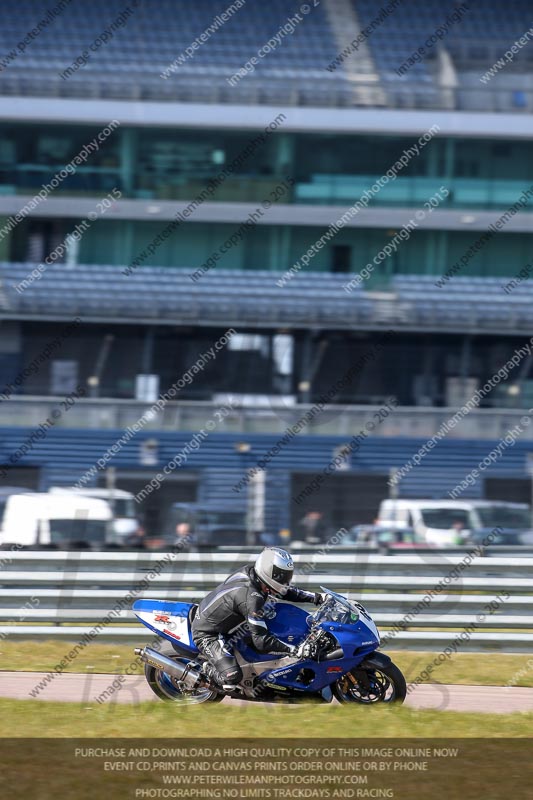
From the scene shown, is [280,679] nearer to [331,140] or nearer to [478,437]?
[478,437]

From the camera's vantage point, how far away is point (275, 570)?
22.7 ft

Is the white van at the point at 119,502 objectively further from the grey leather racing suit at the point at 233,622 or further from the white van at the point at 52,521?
the grey leather racing suit at the point at 233,622

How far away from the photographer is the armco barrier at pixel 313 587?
30.4ft

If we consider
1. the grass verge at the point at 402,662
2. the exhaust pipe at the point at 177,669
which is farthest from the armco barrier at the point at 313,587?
the exhaust pipe at the point at 177,669

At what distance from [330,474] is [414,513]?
9.49ft

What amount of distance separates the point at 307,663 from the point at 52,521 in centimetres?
1183

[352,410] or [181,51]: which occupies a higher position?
[181,51]

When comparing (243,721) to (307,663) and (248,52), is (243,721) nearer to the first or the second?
(307,663)

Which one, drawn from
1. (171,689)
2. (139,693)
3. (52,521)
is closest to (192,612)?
(171,689)

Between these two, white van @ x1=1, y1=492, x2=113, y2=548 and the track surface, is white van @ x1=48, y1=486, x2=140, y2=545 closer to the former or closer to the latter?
white van @ x1=1, y1=492, x2=113, y2=548

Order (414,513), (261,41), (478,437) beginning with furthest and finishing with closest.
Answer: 1. (261,41)
2. (478,437)
3. (414,513)

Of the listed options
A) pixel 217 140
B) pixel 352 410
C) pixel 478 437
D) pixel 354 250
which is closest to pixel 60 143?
pixel 217 140

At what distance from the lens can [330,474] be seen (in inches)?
893

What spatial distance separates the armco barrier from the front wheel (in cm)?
203
